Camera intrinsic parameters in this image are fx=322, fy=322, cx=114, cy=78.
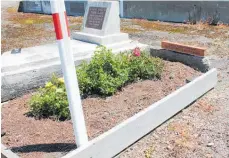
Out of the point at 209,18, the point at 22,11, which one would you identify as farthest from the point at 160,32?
the point at 22,11

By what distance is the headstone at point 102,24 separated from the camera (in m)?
7.18

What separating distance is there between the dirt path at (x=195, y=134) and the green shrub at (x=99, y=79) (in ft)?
3.61

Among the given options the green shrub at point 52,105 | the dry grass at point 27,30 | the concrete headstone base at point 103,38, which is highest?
the concrete headstone base at point 103,38

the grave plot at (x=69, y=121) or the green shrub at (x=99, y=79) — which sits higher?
the green shrub at (x=99, y=79)

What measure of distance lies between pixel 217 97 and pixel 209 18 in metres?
7.26

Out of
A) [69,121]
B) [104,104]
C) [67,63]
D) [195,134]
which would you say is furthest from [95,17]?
[67,63]

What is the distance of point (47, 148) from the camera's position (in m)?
3.86

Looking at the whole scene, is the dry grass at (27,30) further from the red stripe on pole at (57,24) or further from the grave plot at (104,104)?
the red stripe on pole at (57,24)

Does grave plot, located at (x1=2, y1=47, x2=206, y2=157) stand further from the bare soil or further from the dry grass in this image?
the dry grass

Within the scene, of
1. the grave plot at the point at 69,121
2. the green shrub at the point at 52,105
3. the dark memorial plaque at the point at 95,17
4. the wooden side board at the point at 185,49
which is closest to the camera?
the grave plot at the point at 69,121

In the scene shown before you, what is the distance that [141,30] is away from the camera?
468 inches

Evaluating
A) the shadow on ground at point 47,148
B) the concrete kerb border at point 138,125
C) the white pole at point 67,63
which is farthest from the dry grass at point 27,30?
the white pole at point 67,63

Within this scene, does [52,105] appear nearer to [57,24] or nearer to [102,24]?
[57,24]

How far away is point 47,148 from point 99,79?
66.7 inches
